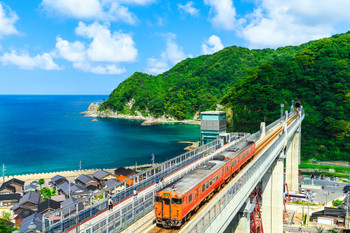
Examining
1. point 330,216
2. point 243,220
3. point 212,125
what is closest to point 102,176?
point 212,125

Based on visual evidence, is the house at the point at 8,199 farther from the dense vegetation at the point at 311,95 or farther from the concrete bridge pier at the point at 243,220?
the dense vegetation at the point at 311,95

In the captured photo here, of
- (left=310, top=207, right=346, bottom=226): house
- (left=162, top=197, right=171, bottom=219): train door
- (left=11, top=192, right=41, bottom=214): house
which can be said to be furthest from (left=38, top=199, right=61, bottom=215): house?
(left=310, top=207, right=346, bottom=226): house

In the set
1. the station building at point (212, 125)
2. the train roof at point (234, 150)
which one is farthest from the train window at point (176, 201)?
the station building at point (212, 125)

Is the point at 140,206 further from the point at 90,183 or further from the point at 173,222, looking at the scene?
the point at 90,183

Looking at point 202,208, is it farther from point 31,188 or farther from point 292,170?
point 31,188

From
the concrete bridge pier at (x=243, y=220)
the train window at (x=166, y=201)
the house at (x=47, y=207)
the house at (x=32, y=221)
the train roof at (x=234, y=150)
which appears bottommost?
the house at (x=47, y=207)

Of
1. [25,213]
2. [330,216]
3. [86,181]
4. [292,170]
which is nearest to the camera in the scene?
[25,213]
